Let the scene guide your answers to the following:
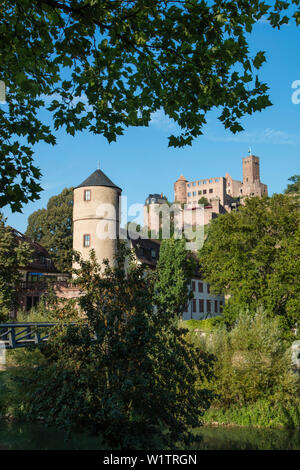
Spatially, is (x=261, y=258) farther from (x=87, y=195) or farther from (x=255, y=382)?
(x=87, y=195)

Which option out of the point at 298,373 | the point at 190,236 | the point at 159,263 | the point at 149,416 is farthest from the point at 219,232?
the point at 149,416

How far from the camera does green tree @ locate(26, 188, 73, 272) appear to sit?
186 feet

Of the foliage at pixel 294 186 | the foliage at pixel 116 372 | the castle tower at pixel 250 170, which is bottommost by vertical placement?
the foliage at pixel 116 372

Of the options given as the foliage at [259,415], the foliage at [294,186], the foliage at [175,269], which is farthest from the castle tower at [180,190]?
the foliage at [259,415]

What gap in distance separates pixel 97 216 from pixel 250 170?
10667 centimetres

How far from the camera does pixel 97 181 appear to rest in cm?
4325

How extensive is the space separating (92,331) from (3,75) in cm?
556

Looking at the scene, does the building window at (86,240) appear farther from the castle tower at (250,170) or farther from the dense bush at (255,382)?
the castle tower at (250,170)

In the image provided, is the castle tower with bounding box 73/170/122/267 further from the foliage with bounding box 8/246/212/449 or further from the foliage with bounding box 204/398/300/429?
the foliage with bounding box 8/246/212/449

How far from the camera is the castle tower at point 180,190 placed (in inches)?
5330

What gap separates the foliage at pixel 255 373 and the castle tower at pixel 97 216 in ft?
68.0

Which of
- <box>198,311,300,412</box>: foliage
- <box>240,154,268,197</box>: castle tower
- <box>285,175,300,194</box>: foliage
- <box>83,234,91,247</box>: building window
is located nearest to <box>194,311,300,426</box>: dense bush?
<box>198,311,300,412</box>: foliage

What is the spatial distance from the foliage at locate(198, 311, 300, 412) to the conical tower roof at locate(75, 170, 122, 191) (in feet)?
77.5

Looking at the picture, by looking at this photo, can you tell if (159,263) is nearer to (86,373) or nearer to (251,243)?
(251,243)
